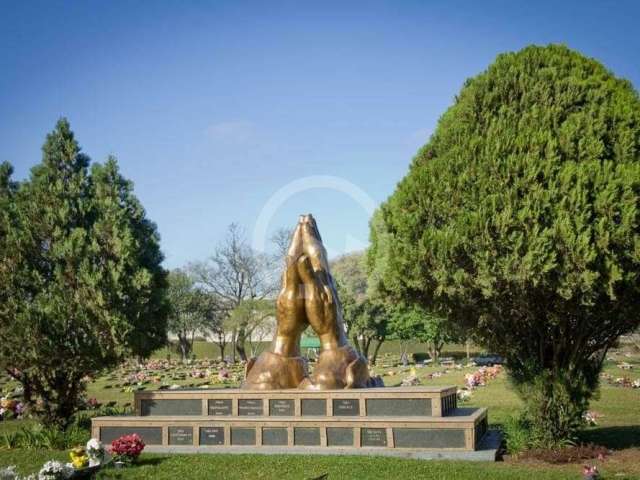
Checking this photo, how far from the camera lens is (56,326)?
1622 centimetres

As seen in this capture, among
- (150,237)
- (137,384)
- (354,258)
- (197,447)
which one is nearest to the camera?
(197,447)

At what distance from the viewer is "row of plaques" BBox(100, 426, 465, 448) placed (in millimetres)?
12992

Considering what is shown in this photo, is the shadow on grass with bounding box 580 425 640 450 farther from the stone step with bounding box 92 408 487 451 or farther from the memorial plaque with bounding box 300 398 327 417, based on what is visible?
the memorial plaque with bounding box 300 398 327 417

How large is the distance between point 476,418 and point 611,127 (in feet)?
20.8

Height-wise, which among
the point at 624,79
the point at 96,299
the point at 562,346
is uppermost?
the point at 624,79

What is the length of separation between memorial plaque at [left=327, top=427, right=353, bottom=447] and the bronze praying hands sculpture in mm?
1524

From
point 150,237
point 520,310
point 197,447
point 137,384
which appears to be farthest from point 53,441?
point 137,384

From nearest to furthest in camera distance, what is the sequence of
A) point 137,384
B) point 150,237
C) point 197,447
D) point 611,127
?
point 611,127, point 197,447, point 150,237, point 137,384

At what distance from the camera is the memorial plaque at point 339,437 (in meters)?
13.6

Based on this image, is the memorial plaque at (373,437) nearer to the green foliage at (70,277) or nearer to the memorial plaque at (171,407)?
the memorial plaque at (171,407)

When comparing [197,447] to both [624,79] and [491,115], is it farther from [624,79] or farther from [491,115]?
[624,79]

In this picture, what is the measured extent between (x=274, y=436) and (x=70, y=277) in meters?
6.97

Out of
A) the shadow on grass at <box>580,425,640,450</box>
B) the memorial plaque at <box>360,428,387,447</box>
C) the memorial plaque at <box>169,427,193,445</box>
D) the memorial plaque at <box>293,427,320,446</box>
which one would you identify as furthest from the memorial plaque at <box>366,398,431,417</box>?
the memorial plaque at <box>169,427,193,445</box>

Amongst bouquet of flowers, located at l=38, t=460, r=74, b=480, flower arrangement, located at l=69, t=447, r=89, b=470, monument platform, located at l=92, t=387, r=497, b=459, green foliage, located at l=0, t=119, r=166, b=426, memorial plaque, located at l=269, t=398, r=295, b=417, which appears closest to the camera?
bouquet of flowers, located at l=38, t=460, r=74, b=480
